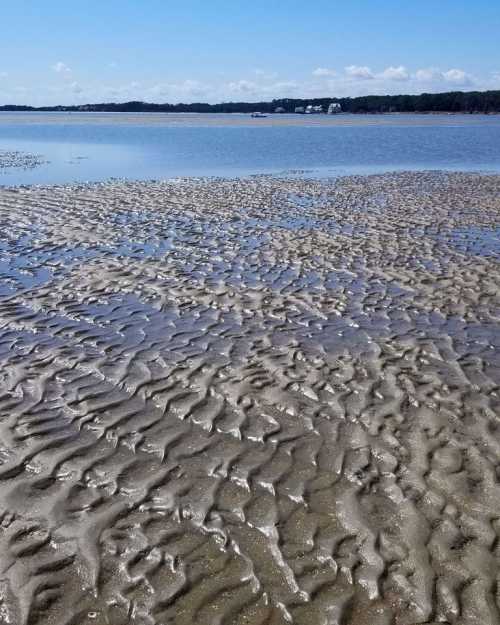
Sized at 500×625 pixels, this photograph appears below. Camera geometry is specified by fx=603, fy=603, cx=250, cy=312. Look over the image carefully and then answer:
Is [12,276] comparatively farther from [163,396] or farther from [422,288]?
[422,288]

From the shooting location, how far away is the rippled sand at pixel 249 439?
15.3 ft

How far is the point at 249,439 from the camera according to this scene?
6.79 metres

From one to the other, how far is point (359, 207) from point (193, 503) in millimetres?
18833

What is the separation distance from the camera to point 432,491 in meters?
5.86

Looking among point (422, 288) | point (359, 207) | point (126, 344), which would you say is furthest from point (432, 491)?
point (359, 207)

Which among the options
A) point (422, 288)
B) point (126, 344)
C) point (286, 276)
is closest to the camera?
point (126, 344)

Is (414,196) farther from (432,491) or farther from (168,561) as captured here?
(168,561)

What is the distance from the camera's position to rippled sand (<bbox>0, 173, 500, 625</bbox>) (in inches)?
183

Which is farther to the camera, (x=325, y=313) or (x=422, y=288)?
(x=422, y=288)

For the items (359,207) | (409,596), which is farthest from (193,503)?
(359,207)

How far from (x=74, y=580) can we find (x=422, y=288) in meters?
9.56

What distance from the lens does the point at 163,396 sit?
25.4 feet

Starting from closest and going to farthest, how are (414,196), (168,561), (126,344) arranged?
(168,561) < (126,344) < (414,196)

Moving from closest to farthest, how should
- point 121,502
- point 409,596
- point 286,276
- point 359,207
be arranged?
point 409,596 → point 121,502 → point 286,276 → point 359,207
